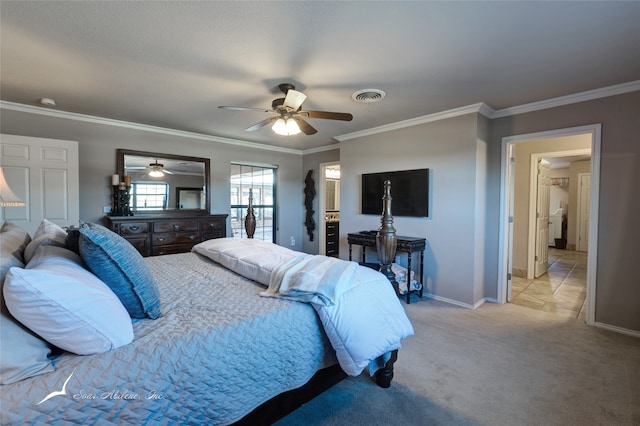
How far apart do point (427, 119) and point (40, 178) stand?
4544 millimetres

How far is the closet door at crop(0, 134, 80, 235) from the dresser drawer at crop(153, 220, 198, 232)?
870mm

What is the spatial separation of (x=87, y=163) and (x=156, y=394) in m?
3.90

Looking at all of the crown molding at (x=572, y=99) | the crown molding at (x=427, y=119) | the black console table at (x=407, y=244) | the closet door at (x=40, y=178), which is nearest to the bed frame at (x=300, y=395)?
the black console table at (x=407, y=244)

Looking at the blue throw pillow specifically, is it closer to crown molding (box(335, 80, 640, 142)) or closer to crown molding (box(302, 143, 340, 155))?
crown molding (box(335, 80, 640, 142))

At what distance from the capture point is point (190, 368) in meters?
1.04

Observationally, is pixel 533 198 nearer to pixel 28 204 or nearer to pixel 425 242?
pixel 425 242

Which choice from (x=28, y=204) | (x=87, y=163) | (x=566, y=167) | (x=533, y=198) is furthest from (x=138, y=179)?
(x=566, y=167)

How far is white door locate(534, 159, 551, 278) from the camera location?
4598 mm

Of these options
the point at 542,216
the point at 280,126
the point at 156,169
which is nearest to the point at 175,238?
the point at 156,169

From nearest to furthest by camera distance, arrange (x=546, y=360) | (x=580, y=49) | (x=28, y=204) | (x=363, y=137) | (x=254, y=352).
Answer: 1. (x=254, y=352)
2. (x=580, y=49)
3. (x=546, y=360)
4. (x=28, y=204)
5. (x=363, y=137)

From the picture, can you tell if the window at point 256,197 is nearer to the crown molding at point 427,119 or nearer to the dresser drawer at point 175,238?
the dresser drawer at point 175,238

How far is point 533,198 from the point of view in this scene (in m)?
4.48

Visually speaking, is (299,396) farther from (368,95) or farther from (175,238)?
(175,238)

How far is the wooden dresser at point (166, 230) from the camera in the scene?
147 inches
